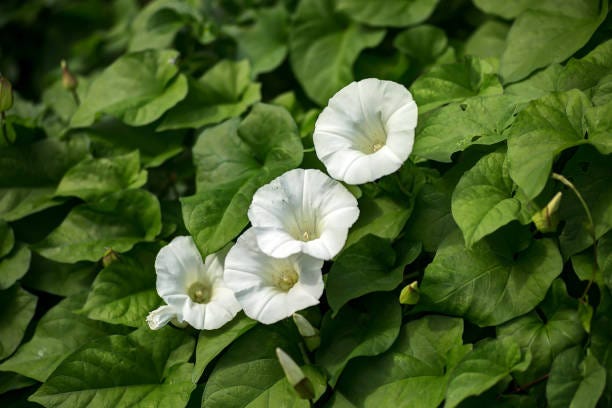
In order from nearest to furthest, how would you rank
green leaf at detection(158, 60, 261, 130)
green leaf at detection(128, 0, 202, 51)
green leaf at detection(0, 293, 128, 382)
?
green leaf at detection(0, 293, 128, 382) < green leaf at detection(158, 60, 261, 130) < green leaf at detection(128, 0, 202, 51)

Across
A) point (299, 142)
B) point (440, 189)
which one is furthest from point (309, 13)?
point (440, 189)

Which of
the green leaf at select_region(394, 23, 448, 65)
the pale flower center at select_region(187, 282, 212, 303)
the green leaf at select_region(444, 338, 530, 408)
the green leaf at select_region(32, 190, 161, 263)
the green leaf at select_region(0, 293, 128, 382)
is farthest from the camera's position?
the green leaf at select_region(394, 23, 448, 65)

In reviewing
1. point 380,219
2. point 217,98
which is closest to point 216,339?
point 380,219

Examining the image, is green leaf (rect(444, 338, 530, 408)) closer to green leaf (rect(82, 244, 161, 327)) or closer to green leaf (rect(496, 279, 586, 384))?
green leaf (rect(496, 279, 586, 384))

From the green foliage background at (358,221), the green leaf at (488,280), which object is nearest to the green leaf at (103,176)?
the green foliage background at (358,221)

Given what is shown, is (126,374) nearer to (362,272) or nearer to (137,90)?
(362,272)

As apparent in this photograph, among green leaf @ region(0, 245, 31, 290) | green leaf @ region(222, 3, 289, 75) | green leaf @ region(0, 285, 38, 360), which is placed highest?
green leaf @ region(222, 3, 289, 75)

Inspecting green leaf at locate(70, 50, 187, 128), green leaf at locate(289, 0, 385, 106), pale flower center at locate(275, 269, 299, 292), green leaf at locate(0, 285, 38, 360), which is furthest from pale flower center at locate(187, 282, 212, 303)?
green leaf at locate(289, 0, 385, 106)
